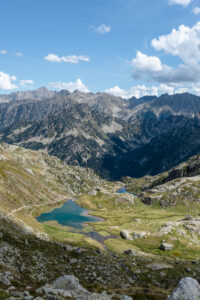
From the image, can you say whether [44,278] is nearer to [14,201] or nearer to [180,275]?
[180,275]

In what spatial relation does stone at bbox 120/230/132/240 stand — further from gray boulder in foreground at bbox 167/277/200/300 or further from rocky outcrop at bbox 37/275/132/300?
gray boulder in foreground at bbox 167/277/200/300

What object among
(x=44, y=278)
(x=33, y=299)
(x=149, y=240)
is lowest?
(x=149, y=240)

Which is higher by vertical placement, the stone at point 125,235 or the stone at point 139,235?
the stone at point 139,235

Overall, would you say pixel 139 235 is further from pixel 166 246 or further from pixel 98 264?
pixel 98 264

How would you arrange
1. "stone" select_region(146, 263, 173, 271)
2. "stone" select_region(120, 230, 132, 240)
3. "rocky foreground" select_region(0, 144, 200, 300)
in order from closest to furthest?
"rocky foreground" select_region(0, 144, 200, 300) < "stone" select_region(146, 263, 173, 271) < "stone" select_region(120, 230, 132, 240)

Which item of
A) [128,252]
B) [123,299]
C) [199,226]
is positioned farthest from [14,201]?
[123,299]

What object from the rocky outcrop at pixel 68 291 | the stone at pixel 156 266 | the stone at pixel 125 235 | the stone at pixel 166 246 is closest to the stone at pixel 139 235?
the stone at pixel 125 235

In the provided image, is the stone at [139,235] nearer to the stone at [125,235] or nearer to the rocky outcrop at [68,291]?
the stone at [125,235]

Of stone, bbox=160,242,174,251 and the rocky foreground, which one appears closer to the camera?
the rocky foreground

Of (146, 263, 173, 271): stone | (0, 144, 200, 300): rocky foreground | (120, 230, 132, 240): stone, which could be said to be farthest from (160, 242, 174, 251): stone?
(146, 263, 173, 271): stone

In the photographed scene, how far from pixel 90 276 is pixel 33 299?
37.2 m

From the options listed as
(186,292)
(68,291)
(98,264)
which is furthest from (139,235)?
(186,292)

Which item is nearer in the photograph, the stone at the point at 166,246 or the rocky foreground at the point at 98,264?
the rocky foreground at the point at 98,264

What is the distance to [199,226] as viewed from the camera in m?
143
